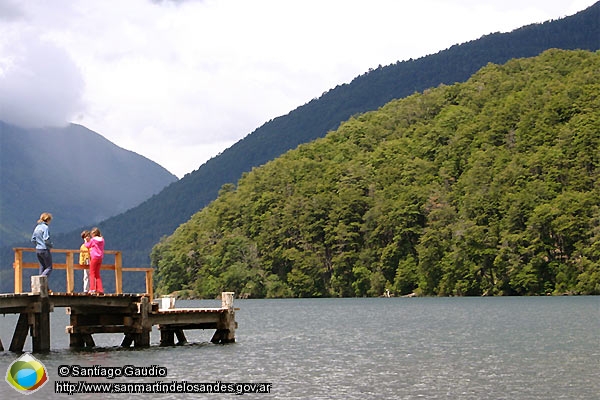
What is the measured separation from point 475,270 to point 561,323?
76121 millimetres

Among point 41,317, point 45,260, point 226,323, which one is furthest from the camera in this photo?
point 226,323

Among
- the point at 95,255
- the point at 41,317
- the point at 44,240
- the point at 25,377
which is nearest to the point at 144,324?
the point at 95,255

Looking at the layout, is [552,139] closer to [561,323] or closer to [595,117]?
[595,117]

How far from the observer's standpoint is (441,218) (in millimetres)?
152625

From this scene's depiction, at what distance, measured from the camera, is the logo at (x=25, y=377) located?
32375 millimetres

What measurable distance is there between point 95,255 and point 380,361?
11.8m

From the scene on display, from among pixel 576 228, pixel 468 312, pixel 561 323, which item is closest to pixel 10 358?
pixel 561 323

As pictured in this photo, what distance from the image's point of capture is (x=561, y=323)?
6462 cm

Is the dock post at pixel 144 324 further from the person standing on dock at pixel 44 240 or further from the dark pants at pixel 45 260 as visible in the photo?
the person standing on dock at pixel 44 240

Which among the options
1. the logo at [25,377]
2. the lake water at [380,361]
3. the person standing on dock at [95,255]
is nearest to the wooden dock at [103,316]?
the person standing on dock at [95,255]

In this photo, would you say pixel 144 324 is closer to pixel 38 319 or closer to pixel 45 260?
pixel 38 319

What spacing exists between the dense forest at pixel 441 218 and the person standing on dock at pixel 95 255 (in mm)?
96430

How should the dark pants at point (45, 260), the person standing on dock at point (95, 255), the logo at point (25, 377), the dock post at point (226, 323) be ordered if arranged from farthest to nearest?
the dock post at point (226, 323) < the person standing on dock at point (95, 255) < the dark pants at point (45, 260) < the logo at point (25, 377)

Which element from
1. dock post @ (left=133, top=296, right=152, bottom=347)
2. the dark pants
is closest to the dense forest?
dock post @ (left=133, top=296, right=152, bottom=347)
